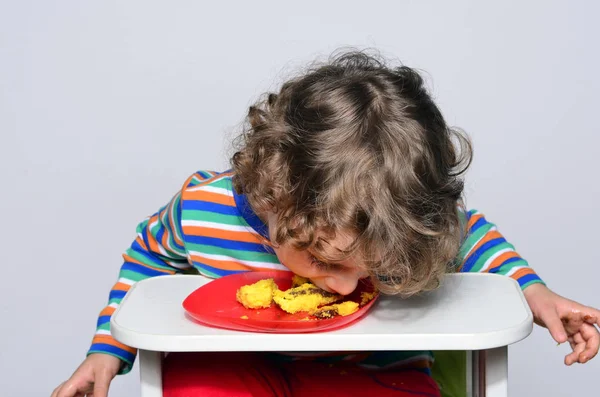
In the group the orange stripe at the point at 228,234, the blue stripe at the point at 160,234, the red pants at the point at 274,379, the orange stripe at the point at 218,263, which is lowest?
the red pants at the point at 274,379

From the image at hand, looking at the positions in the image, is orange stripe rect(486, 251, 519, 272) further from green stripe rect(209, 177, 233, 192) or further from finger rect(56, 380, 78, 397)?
finger rect(56, 380, 78, 397)

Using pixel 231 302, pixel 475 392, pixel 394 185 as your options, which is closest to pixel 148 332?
pixel 231 302

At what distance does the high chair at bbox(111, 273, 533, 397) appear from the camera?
90cm

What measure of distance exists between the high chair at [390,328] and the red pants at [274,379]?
0.05 meters

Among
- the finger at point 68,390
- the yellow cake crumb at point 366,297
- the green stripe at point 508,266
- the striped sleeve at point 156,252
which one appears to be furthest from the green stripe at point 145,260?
the green stripe at point 508,266

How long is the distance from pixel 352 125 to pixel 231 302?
0.77 ft

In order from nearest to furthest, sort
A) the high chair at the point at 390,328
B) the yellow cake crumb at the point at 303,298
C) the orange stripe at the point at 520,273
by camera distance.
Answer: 1. the high chair at the point at 390,328
2. the yellow cake crumb at the point at 303,298
3. the orange stripe at the point at 520,273

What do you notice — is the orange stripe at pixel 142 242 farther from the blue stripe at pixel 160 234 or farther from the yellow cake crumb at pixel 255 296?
the yellow cake crumb at pixel 255 296

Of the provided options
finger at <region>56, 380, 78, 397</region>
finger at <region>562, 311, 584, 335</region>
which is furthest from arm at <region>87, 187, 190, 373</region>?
finger at <region>562, 311, 584, 335</region>

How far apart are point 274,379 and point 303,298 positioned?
0.14 meters

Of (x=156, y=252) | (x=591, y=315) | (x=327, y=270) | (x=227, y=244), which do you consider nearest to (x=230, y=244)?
(x=227, y=244)

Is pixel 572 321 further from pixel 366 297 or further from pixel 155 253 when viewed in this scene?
pixel 155 253

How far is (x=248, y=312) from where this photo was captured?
1003 millimetres

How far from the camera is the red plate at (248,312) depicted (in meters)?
0.92
